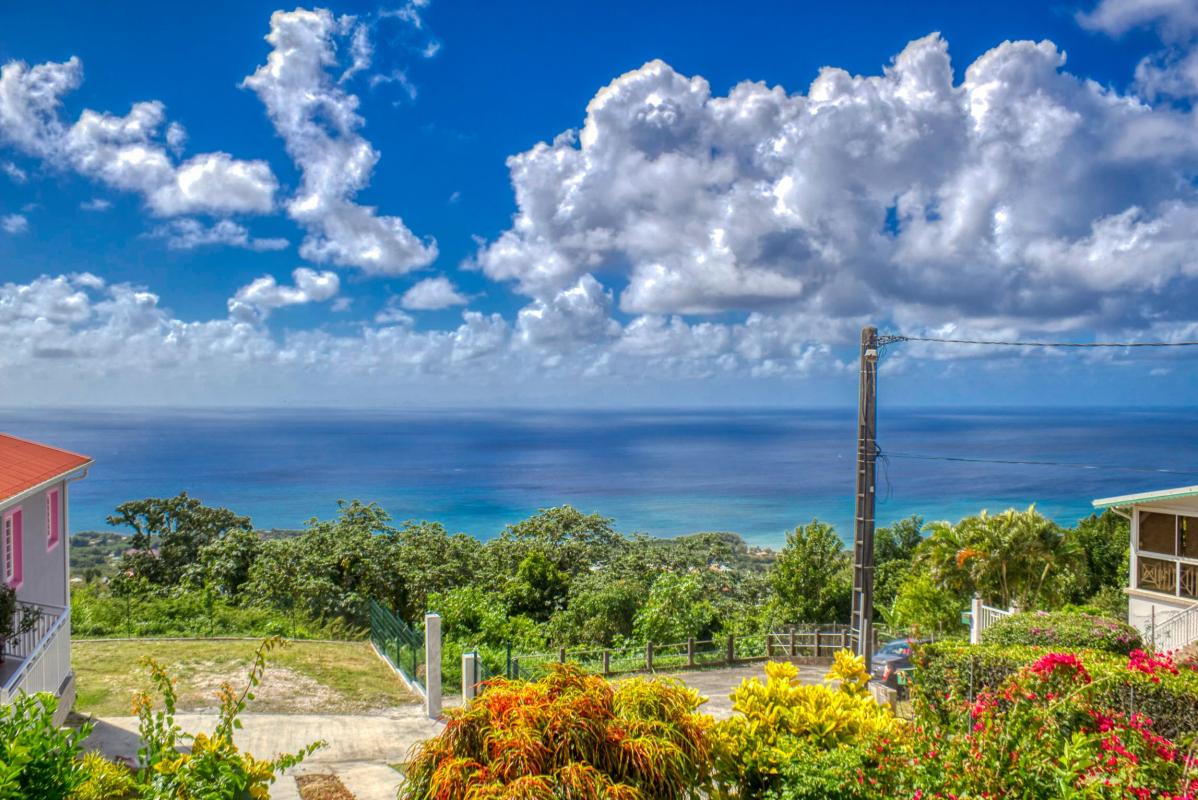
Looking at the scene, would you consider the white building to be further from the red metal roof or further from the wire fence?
the red metal roof

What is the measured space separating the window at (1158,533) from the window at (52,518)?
2070cm

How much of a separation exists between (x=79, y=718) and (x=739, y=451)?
16094 cm

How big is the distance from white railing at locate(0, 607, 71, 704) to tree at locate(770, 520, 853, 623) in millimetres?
22492

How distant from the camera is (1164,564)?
15578 mm

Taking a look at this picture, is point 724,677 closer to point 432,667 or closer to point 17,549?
point 432,667

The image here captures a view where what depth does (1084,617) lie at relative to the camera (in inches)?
491

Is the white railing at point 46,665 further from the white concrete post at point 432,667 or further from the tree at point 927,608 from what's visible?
the tree at point 927,608

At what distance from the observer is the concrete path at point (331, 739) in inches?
363

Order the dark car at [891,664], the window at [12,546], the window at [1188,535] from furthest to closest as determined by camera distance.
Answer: the window at [1188,535] < the dark car at [891,664] < the window at [12,546]

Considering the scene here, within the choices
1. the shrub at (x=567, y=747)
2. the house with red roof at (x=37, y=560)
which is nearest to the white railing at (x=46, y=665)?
the house with red roof at (x=37, y=560)

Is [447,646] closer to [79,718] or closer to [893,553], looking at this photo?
[79,718]

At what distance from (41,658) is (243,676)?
17.1 feet

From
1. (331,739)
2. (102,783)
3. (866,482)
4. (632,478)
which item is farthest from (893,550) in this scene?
(632,478)

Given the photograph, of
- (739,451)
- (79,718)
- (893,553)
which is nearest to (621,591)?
(79,718)
